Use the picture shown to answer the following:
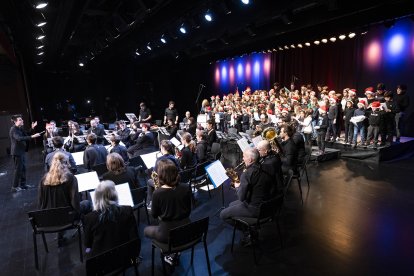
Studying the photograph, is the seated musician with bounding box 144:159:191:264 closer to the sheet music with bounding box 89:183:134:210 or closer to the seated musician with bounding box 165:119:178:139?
the sheet music with bounding box 89:183:134:210

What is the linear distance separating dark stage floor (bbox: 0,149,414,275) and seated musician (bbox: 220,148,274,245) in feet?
2.01

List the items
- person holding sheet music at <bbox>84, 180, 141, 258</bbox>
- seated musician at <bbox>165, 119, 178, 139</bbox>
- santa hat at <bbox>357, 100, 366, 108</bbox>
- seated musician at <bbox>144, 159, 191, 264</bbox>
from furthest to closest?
seated musician at <bbox>165, 119, 178, 139</bbox> < santa hat at <bbox>357, 100, 366, 108</bbox> < seated musician at <bbox>144, 159, 191, 264</bbox> < person holding sheet music at <bbox>84, 180, 141, 258</bbox>

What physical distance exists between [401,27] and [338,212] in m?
8.62

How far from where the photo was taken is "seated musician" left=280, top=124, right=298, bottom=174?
5898 millimetres

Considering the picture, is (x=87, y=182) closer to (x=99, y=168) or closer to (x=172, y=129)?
(x=99, y=168)

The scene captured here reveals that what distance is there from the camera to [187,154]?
604 cm

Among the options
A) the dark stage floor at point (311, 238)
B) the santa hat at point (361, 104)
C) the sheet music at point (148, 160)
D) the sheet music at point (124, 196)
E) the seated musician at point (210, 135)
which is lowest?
the dark stage floor at point (311, 238)

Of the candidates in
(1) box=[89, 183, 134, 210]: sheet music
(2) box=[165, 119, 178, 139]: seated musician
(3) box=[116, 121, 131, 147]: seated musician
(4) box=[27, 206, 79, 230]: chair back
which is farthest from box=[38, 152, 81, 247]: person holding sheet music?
(2) box=[165, 119, 178, 139]: seated musician

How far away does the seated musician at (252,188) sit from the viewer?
4047mm

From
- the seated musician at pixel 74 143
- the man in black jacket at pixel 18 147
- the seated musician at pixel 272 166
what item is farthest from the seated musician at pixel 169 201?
the seated musician at pixel 74 143

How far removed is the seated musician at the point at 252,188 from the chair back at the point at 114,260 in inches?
62.9

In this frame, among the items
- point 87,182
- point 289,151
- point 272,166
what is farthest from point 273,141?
point 87,182

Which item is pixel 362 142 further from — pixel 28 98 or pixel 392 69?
pixel 28 98

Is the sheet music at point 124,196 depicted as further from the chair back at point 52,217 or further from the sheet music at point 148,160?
the sheet music at point 148,160
